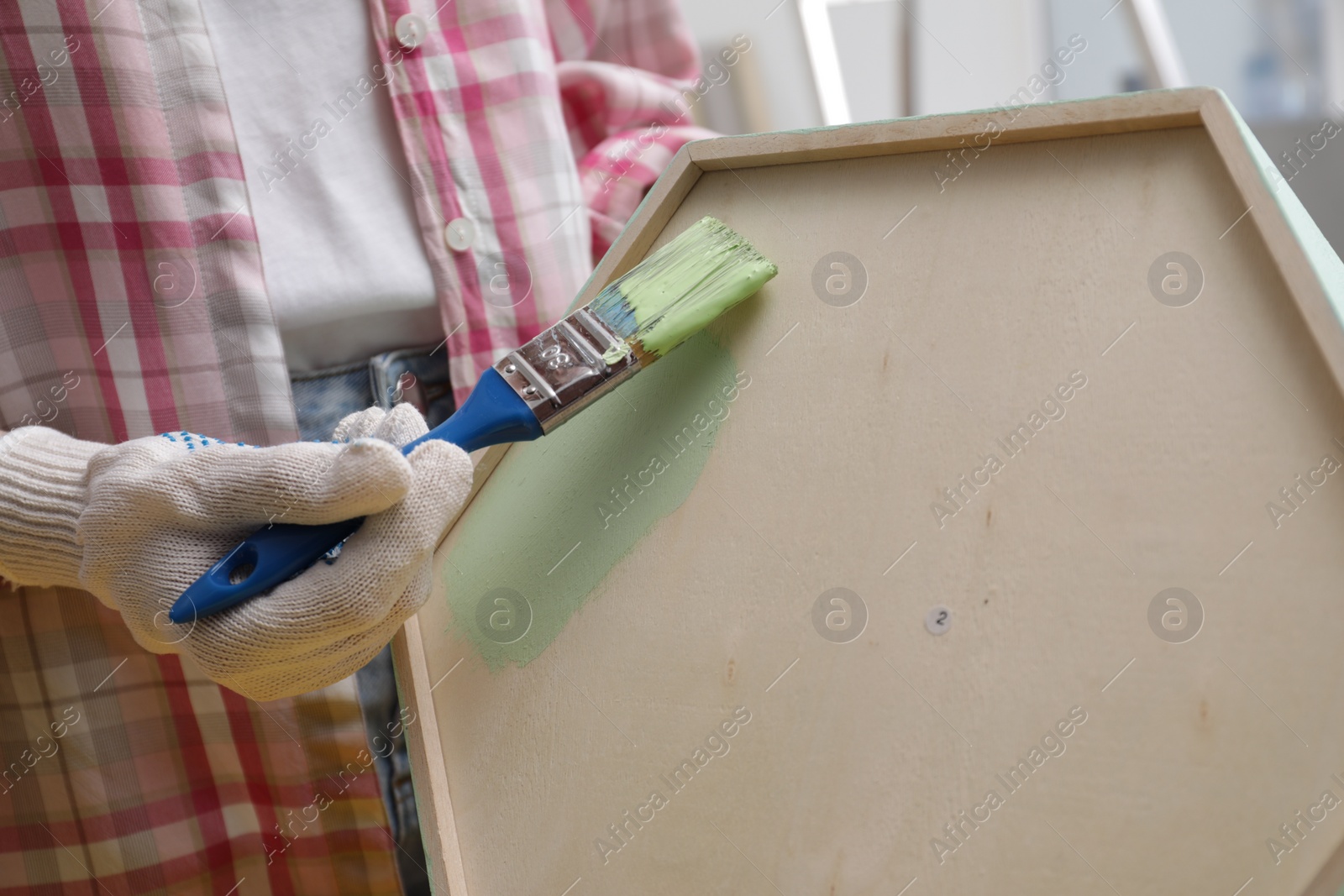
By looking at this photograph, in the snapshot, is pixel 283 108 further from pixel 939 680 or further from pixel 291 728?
pixel 939 680

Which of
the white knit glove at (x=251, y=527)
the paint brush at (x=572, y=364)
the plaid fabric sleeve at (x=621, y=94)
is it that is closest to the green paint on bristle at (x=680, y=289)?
the paint brush at (x=572, y=364)

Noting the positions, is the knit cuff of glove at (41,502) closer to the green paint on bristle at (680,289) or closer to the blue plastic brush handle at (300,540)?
the blue plastic brush handle at (300,540)

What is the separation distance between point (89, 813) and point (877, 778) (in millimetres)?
703

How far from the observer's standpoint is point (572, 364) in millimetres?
571

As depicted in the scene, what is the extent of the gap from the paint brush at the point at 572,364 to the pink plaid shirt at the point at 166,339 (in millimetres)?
255

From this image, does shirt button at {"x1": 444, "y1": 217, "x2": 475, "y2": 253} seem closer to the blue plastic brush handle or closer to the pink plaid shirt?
the pink plaid shirt

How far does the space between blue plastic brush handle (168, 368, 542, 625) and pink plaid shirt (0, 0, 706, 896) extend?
244 mm

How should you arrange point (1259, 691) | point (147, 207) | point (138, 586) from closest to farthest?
point (1259, 691), point (138, 586), point (147, 207)

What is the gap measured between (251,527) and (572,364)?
0.24 metres

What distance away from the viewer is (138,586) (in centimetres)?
57

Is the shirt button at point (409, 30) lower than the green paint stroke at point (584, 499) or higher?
higher

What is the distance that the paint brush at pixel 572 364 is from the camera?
0.55m

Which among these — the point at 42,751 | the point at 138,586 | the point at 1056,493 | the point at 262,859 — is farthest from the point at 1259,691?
the point at 42,751

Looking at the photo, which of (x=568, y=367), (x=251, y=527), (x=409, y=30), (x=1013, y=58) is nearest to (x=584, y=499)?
(x=568, y=367)
